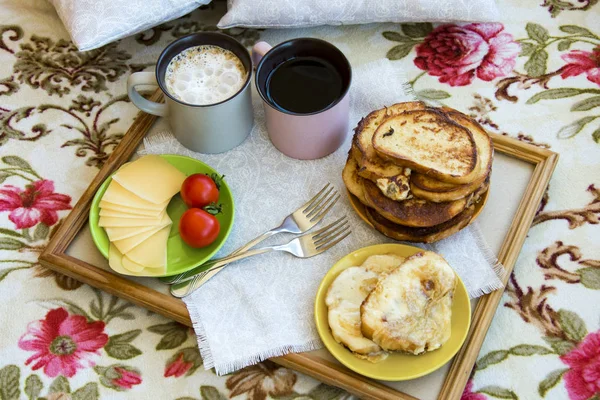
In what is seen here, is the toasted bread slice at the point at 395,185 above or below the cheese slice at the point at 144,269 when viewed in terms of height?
above

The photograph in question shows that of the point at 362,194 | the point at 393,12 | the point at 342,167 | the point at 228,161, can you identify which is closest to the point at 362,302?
the point at 362,194

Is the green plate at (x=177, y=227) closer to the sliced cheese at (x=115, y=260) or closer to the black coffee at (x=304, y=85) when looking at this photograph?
the sliced cheese at (x=115, y=260)

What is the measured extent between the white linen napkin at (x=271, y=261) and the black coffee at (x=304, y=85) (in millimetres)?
144

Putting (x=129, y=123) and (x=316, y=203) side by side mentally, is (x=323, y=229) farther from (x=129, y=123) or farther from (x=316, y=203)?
(x=129, y=123)

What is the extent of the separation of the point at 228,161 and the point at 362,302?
0.49 m

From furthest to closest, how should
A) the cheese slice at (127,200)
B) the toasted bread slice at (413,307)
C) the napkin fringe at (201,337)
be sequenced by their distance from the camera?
the cheese slice at (127,200) < the napkin fringe at (201,337) < the toasted bread slice at (413,307)

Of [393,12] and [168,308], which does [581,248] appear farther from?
[168,308]

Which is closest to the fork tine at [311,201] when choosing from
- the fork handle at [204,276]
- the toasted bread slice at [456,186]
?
the fork handle at [204,276]

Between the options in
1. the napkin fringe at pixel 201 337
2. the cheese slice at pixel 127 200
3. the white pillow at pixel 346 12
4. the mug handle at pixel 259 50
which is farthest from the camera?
the white pillow at pixel 346 12

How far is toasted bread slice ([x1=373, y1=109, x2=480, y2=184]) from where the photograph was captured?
1.30 m

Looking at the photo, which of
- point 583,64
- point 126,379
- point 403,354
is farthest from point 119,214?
point 583,64

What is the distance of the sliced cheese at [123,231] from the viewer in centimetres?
139

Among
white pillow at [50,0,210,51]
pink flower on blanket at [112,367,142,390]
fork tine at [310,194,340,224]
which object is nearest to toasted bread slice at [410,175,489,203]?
fork tine at [310,194,340,224]

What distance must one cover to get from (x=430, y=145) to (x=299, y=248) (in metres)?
0.34
